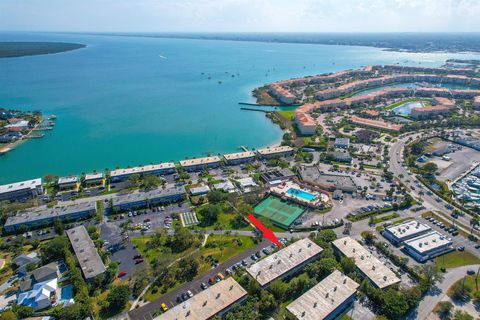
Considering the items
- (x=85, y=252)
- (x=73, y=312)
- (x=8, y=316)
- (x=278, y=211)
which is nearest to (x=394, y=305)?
(x=278, y=211)

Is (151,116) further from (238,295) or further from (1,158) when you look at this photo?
(238,295)

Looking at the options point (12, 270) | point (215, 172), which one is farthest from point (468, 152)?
point (12, 270)

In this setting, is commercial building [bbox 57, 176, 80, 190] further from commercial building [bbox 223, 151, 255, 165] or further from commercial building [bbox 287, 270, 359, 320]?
commercial building [bbox 287, 270, 359, 320]

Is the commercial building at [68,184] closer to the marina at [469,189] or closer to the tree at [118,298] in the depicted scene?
the tree at [118,298]

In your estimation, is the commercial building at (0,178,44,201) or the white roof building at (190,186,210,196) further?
the white roof building at (190,186,210,196)

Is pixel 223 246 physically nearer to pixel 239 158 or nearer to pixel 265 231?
pixel 265 231

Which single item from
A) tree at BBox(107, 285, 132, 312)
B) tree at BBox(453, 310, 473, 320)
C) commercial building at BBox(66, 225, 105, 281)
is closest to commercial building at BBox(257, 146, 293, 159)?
commercial building at BBox(66, 225, 105, 281)

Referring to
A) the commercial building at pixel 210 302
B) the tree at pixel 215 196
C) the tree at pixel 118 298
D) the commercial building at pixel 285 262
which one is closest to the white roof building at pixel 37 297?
the tree at pixel 118 298
